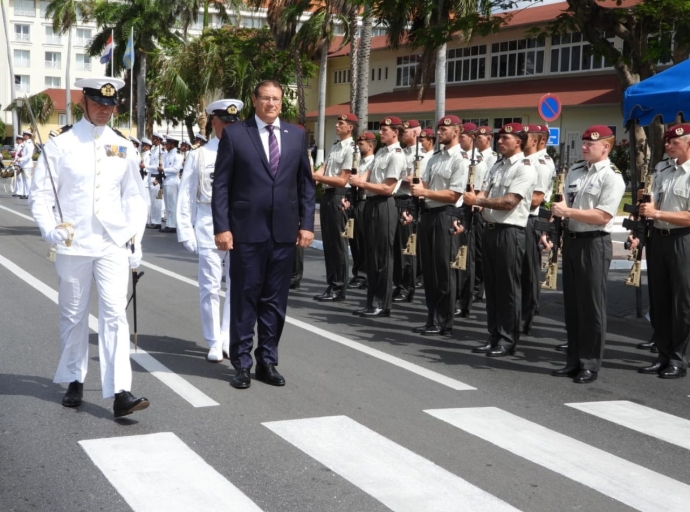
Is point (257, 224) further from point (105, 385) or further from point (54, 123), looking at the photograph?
point (54, 123)

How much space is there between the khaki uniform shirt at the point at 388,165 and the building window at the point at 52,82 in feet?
311

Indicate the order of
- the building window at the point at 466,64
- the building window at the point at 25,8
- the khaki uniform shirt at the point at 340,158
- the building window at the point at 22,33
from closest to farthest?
the khaki uniform shirt at the point at 340,158, the building window at the point at 466,64, the building window at the point at 25,8, the building window at the point at 22,33

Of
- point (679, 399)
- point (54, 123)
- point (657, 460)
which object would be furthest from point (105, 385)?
point (54, 123)

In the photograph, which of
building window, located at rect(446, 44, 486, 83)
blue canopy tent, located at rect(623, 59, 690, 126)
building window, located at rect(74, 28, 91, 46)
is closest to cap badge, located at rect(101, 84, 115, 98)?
blue canopy tent, located at rect(623, 59, 690, 126)

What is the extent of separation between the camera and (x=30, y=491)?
16.2 feet

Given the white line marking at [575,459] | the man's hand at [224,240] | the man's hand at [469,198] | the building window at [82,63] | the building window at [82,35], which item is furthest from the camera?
the building window at [82,63]

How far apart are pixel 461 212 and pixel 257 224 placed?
10.6 ft

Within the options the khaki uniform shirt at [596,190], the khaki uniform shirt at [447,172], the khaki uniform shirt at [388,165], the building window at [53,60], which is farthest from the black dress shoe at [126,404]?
the building window at [53,60]

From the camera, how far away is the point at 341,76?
7062 cm

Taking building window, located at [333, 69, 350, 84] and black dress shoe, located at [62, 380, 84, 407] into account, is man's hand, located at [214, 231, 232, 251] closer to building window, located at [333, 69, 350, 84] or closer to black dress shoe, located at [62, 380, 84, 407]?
black dress shoe, located at [62, 380, 84, 407]

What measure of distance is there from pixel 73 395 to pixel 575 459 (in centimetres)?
322

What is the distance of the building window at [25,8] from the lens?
97062mm

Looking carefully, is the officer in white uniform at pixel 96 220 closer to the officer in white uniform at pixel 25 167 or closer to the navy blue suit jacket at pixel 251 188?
the navy blue suit jacket at pixel 251 188

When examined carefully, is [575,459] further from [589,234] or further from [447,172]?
[447,172]
